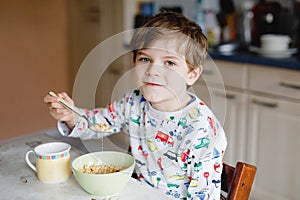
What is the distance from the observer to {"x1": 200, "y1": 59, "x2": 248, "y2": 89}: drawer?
210 cm

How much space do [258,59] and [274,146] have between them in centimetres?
44

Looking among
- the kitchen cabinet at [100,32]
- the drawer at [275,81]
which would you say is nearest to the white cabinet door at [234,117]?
the drawer at [275,81]

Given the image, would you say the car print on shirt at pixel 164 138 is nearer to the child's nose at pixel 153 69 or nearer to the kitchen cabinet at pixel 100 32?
the child's nose at pixel 153 69

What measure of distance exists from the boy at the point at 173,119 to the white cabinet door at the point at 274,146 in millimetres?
995

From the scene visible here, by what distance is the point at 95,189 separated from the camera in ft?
2.84

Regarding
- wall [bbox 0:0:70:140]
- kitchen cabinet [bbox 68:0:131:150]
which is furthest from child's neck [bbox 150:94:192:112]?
wall [bbox 0:0:70:140]

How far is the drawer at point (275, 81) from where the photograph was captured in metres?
1.88

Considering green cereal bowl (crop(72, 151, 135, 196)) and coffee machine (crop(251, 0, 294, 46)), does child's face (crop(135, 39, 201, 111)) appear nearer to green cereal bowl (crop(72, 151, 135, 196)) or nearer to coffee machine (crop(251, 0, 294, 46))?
green cereal bowl (crop(72, 151, 135, 196))

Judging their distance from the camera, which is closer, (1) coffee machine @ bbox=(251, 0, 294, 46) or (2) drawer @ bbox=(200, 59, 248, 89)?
(2) drawer @ bbox=(200, 59, 248, 89)

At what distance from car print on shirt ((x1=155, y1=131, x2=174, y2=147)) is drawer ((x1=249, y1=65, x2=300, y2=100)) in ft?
3.32

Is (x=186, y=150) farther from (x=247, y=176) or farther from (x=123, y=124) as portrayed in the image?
(x=123, y=124)

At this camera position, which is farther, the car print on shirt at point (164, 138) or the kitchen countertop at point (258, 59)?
the kitchen countertop at point (258, 59)

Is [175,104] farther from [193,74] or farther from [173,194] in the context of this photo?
[173,194]

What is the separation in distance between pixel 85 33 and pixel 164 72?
2343 millimetres
